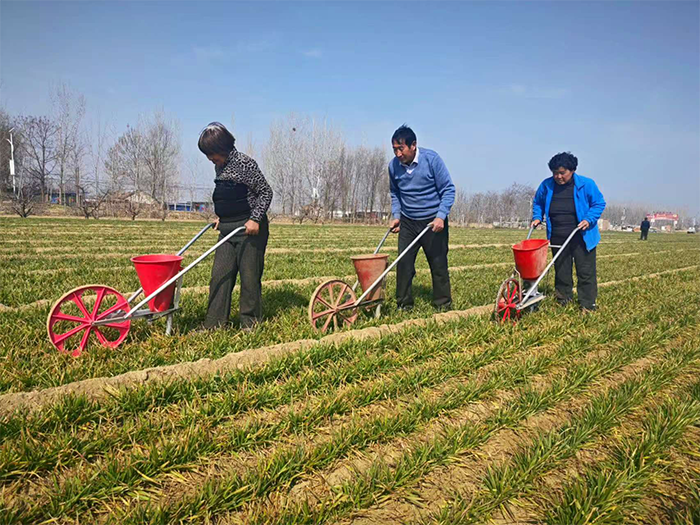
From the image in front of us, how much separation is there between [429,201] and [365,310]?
1.54 meters

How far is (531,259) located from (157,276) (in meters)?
4.06

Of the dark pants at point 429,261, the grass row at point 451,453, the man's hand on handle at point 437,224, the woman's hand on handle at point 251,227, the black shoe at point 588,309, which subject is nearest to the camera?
the grass row at point 451,453

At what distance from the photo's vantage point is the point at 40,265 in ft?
24.3

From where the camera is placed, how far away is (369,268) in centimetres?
447

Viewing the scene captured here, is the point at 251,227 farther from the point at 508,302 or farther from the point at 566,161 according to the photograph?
the point at 566,161

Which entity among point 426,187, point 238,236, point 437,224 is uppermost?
point 426,187

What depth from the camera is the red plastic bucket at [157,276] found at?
3.41 metres

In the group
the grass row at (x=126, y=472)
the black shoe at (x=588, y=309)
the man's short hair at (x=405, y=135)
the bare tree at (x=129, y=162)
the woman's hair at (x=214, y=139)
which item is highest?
the bare tree at (x=129, y=162)

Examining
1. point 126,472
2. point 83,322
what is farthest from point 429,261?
point 126,472

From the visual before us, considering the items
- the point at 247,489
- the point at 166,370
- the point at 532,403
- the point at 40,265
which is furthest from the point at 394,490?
the point at 40,265

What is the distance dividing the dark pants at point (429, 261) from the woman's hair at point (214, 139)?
2416 mm

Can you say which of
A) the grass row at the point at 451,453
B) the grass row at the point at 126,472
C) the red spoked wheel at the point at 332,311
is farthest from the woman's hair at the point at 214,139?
the grass row at the point at 451,453

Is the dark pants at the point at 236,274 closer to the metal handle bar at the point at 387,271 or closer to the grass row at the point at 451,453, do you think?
the metal handle bar at the point at 387,271

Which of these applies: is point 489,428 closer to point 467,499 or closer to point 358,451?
point 467,499
